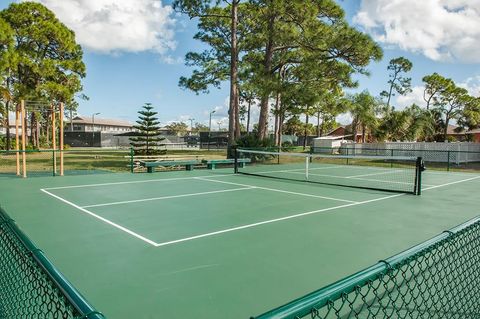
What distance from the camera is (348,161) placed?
83.9 feet

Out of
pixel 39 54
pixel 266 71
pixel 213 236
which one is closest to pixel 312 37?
pixel 266 71

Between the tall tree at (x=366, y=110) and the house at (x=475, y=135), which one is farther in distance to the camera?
the house at (x=475, y=135)

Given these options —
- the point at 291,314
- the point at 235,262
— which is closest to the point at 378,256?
the point at 235,262

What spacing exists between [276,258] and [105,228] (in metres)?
3.39

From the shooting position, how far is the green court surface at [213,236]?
406cm

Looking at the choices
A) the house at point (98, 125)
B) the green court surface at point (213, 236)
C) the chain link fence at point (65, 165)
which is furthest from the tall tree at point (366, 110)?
the house at point (98, 125)

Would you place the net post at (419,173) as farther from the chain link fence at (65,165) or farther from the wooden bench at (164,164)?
the wooden bench at (164,164)

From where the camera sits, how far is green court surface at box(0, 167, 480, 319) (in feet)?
13.3

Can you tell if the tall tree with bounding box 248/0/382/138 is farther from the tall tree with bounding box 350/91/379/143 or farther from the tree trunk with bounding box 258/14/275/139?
the tall tree with bounding box 350/91/379/143

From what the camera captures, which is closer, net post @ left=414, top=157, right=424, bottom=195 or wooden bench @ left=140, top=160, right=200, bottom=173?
net post @ left=414, top=157, right=424, bottom=195

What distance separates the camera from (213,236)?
627 centimetres

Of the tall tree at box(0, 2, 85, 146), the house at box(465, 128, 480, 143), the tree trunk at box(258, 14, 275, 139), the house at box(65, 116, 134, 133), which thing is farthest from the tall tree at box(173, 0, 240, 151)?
the house at box(65, 116, 134, 133)

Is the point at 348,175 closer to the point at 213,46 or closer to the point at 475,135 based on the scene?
the point at 213,46

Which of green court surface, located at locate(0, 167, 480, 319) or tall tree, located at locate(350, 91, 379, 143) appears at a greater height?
tall tree, located at locate(350, 91, 379, 143)
